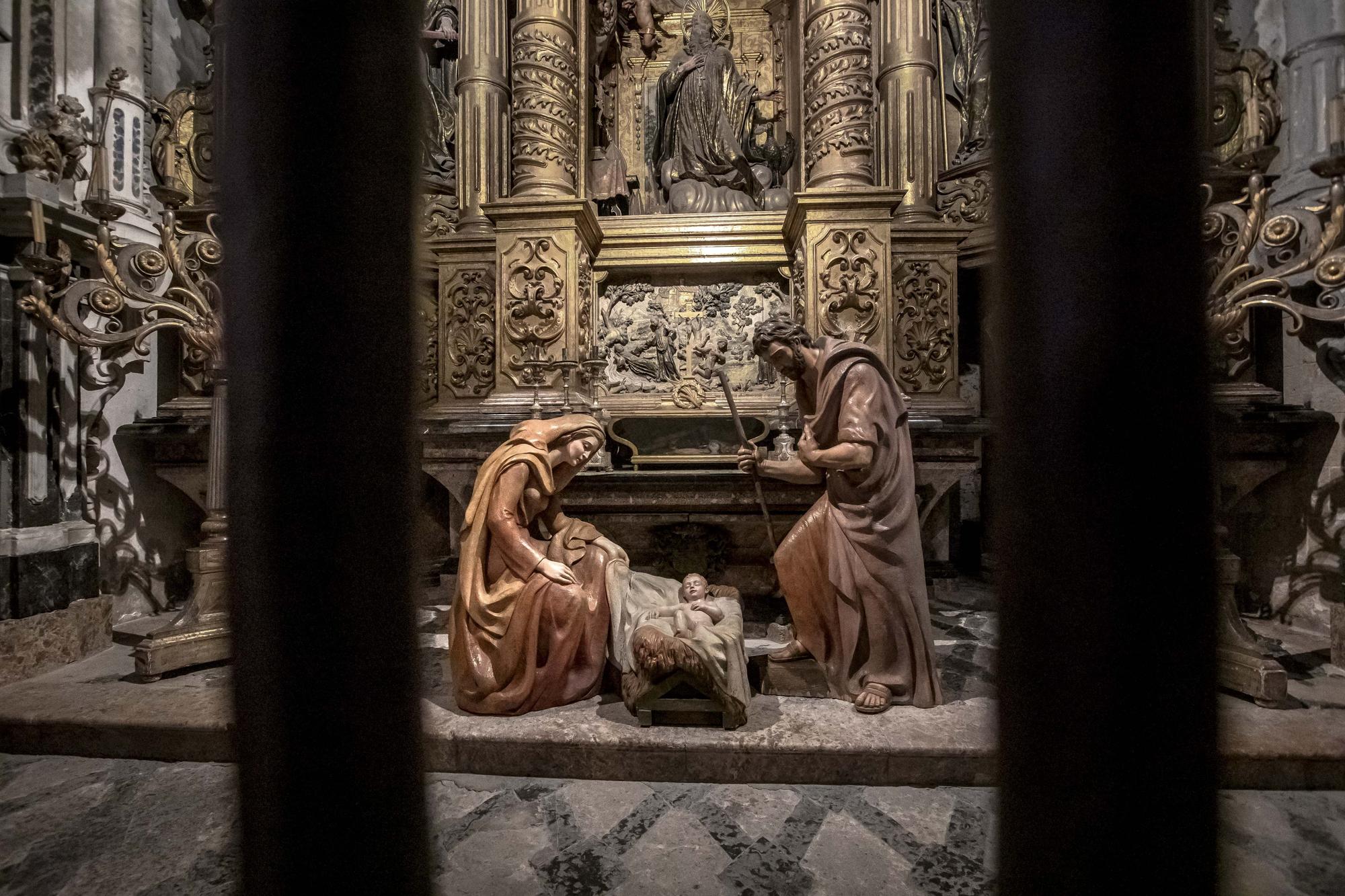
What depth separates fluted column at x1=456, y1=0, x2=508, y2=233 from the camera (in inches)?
218

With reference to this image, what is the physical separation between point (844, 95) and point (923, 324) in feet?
6.65

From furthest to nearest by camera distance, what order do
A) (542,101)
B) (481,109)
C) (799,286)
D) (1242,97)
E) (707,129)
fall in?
(707,129), (481,109), (542,101), (799,286), (1242,97)

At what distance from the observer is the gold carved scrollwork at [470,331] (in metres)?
5.10

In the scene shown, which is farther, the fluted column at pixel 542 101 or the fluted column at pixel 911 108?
the fluted column at pixel 911 108

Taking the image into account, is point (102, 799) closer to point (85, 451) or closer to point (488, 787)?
point (488, 787)

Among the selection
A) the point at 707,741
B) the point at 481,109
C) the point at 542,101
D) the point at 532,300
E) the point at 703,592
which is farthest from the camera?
the point at 481,109

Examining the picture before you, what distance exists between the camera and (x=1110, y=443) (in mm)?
416

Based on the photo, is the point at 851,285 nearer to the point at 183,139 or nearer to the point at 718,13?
the point at 718,13

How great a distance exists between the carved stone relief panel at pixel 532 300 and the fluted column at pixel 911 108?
10.2 feet

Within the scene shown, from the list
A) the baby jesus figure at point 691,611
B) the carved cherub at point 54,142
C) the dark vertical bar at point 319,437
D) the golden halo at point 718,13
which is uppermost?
→ the golden halo at point 718,13

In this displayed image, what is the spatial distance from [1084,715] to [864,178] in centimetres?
528

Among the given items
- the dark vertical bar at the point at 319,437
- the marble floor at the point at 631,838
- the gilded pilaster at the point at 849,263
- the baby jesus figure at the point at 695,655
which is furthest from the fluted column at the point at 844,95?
the dark vertical bar at the point at 319,437

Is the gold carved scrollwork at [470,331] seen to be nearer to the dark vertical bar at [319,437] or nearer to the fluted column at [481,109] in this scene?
the fluted column at [481,109]

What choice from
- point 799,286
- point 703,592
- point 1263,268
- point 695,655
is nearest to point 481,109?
point 799,286
